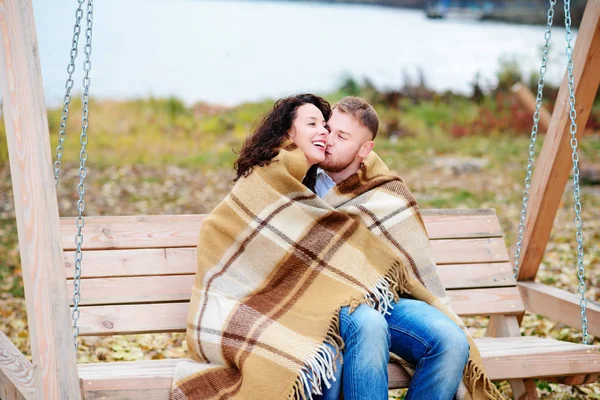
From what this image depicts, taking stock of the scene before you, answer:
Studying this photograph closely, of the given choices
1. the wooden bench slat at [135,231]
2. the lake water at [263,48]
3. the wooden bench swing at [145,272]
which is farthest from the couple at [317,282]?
the lake water at [263,48]

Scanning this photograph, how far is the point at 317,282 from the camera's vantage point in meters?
2.70

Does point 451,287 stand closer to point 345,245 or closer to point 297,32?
point 345,245

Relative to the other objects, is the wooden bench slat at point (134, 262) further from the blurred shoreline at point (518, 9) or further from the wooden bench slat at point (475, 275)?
the blurred shoreline at point (518, 9)

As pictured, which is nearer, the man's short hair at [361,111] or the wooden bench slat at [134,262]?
the man's short hair at [361,111]

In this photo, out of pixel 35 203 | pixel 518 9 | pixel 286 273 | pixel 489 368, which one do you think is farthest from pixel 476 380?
pixel 518 9

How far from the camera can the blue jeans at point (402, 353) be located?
7.74 ft

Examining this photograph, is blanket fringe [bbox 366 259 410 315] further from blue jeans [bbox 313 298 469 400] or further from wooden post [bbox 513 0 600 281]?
wooden post [bbox 513 0 600 281]

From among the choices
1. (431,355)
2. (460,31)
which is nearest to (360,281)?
(431,355)

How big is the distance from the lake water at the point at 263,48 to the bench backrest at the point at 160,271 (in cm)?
593

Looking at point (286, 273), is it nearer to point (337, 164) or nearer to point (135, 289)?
point (337, 164)

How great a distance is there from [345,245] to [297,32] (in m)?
8.75

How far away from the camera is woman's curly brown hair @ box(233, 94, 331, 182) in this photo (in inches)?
111

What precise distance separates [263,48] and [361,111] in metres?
8.00

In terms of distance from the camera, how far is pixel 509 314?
11.3 feet
